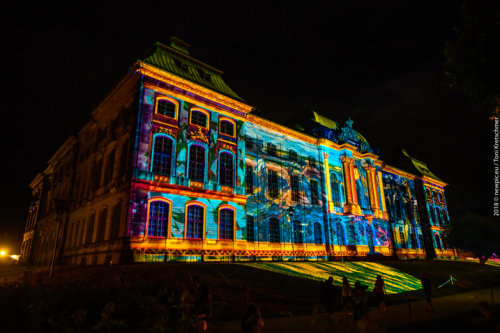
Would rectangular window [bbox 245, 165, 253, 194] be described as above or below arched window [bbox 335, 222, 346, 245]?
above

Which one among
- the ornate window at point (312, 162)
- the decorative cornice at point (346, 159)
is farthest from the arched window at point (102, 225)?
the decorative cornice at point (346, 159)

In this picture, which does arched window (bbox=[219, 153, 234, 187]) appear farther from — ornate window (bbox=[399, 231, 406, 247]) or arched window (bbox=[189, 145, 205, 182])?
ornate window (bbox=[399, 231, 406, 247])

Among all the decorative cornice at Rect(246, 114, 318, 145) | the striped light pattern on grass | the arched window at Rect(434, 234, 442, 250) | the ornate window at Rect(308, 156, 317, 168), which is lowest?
the striped light pattern on grass

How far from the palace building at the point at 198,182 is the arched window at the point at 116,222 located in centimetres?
8

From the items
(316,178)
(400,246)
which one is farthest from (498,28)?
(400,246)

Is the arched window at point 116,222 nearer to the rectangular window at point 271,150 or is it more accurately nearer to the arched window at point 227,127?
the arched window at point 227,127

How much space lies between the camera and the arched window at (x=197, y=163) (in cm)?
2478

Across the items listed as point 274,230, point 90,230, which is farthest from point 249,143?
point 90,230

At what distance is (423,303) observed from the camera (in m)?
15.5

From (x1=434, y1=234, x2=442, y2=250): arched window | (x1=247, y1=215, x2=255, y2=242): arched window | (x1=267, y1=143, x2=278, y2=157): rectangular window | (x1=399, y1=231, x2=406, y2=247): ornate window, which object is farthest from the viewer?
(x1=434, y1=234, x2=442, y2=250): arched window

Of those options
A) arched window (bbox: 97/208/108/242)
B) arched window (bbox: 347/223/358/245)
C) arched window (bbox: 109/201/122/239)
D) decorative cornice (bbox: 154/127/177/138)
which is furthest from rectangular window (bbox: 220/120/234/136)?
arched window (bbox: 347/223/358/245)

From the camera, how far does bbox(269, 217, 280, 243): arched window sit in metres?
30.5

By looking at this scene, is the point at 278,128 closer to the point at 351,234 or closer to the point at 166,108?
the point at 166,108

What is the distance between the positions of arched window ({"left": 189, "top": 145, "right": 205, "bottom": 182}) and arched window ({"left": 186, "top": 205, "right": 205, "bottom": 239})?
248cm
